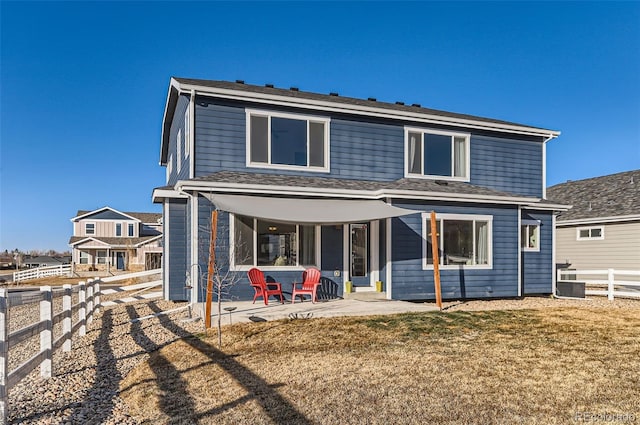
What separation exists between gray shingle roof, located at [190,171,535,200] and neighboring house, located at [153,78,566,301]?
0.19 ft

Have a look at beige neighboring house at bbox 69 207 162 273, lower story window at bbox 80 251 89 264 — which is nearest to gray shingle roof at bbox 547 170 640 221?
beige neighboring house at bbox 69 207 162 273

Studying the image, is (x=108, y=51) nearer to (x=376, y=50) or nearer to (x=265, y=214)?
Answer: (x=376, y=50)

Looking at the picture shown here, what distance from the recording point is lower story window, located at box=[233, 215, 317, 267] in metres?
11.6

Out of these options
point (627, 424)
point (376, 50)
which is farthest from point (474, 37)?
point (627, 424)

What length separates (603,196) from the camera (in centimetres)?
2116

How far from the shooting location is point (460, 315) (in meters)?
10.2

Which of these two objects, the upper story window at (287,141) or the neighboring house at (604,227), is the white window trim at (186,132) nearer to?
the upper story window at (287,141)

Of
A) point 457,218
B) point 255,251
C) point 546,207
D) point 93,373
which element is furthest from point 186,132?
point 546,207

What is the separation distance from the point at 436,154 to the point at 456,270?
13.3 ft

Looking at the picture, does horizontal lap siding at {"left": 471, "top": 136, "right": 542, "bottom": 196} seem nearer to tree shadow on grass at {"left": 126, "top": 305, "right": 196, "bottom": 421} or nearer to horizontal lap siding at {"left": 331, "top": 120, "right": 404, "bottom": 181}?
horizontal lap siding at {"left": 331, "top": 120, "right": 404, "bottom": 181}

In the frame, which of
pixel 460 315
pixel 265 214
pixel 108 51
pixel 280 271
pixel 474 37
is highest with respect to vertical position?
pixel 474 37

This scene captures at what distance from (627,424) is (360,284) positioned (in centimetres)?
894

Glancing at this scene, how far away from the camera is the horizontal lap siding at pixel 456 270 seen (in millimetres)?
12422

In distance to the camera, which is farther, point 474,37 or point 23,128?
point 23,128
